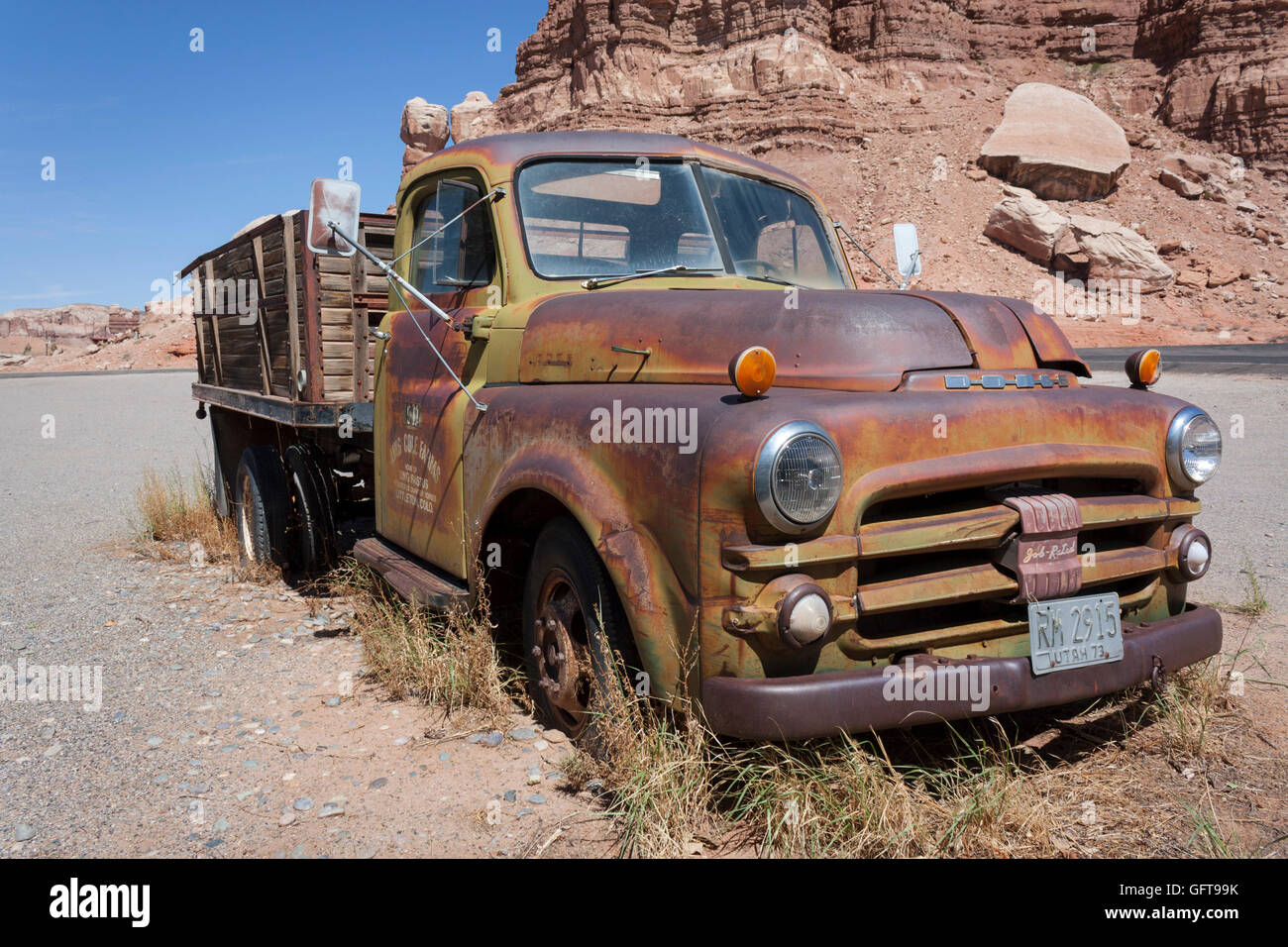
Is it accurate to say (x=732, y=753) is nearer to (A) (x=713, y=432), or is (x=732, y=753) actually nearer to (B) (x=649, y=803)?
(B) (x=649, y=803)

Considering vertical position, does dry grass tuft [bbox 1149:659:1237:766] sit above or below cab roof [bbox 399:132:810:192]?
below

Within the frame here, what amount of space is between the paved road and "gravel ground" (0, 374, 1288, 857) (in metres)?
13.0

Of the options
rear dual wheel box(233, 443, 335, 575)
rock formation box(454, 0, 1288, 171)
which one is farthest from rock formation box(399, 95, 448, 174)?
rear dual wheel box(233, 443, 335, 575)

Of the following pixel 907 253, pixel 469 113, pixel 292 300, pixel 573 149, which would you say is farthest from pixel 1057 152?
pixel 573 149

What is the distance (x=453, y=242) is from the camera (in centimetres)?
410

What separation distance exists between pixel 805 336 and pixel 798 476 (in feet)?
2.22

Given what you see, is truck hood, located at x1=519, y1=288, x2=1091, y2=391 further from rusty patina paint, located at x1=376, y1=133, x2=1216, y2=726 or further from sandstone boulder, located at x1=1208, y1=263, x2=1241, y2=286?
sandstone boulder, located at x1=1208, y1=263, x2=1241, y2=286

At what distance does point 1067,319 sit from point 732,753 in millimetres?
31607

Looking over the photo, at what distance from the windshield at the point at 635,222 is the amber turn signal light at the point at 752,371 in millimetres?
1123

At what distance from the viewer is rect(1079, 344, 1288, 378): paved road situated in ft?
60.0

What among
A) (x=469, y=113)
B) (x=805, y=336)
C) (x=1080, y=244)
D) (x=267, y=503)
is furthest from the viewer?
(x=469, y=113)

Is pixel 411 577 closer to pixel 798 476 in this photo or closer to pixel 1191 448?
pixel 798 476

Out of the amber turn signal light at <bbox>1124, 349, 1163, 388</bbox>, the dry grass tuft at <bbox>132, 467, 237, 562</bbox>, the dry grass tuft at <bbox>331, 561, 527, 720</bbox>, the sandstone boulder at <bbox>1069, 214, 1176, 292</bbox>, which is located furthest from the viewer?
the sandstone boulder at <bbox>1069, 214, 1176, 292</bbox>

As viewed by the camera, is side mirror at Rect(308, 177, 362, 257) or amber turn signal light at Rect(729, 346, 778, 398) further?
side mirror at Rect(308, 177, 362, 257)
